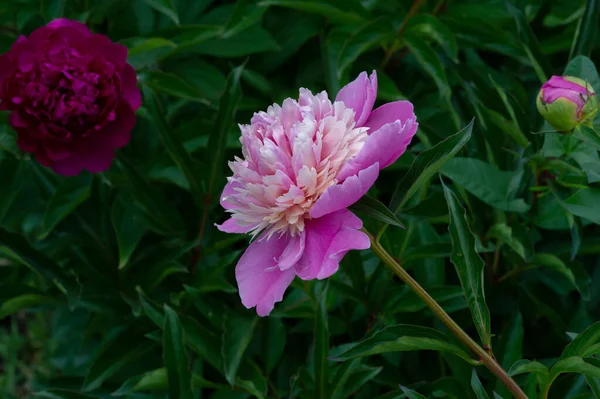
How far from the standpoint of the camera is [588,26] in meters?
0.91

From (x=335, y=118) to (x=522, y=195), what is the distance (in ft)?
1.46

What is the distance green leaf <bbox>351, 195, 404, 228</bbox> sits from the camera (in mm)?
568

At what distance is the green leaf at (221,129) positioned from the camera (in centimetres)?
96

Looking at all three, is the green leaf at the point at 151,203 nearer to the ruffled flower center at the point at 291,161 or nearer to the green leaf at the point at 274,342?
the green leaf at the point at 274,342

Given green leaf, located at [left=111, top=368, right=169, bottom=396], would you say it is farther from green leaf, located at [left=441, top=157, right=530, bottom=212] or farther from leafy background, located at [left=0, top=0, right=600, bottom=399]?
green leaf, located at [left=441, top=157, right=530, bottom=212]

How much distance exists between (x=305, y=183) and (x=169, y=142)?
465 millimetres

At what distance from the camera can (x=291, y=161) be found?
0.56 meters

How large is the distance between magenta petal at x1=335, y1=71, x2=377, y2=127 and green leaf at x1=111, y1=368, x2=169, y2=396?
440 millimetres

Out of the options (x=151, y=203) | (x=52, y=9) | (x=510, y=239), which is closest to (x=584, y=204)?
(x=510, y=239)

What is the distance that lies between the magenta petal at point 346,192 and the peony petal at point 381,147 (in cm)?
1

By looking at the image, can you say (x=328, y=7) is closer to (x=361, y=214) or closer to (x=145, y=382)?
(x=361, y=214)

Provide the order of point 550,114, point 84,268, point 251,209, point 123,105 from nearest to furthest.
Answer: point 251,209, point 550,114, point 123,105, point 84,268

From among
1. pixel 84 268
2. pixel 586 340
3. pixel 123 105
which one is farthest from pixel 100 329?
pixel 586 340

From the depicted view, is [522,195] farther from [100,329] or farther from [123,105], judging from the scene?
[100,329]
